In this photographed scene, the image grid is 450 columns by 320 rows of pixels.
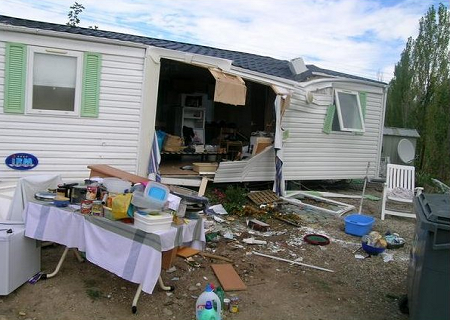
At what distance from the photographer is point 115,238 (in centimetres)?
335

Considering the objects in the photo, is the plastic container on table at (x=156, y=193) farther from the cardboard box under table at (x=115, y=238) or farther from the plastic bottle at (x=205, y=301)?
the plastic bottle at (x=205, y=301)

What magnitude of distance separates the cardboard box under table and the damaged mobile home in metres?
3.08

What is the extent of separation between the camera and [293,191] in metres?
8.57

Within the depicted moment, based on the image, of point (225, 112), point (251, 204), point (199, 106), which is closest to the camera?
point (251, 204)

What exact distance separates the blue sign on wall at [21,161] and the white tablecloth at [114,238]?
118 inches

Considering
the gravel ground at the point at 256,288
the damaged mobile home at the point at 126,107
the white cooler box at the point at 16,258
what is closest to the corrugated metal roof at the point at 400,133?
the damaged mobile home at the point at 126,107

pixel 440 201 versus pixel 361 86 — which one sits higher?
pixel 361 86

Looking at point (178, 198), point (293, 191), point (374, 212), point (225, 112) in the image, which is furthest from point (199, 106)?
point (178, 198)

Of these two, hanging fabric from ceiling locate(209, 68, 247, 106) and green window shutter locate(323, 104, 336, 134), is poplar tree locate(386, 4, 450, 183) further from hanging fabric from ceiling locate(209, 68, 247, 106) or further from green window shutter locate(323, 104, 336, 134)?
hanging fabric from ceiling locate(209, 68, 247, 106)

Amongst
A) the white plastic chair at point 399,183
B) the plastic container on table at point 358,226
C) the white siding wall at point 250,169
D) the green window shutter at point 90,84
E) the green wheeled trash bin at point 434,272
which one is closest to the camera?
the green wheeled trash bin at point 434,272

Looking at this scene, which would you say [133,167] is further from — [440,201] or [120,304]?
[440,201]

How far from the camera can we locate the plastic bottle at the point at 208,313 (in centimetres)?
309

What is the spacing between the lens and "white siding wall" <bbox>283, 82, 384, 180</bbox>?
8.60m

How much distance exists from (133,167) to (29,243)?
11.1 feet
